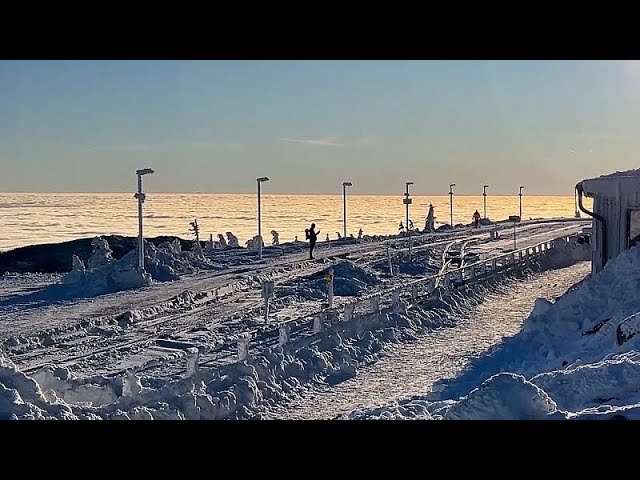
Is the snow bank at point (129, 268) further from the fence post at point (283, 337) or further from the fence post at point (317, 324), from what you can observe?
the fence post at point (283, 337)

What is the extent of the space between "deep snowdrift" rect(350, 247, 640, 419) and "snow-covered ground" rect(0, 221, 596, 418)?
2187 millimetres

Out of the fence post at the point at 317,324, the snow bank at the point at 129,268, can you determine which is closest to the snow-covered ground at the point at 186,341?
the fence post at the point at 317,324

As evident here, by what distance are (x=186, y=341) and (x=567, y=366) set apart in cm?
711

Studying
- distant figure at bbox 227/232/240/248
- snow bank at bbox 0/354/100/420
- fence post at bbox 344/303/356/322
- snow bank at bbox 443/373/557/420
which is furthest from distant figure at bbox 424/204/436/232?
snow bank at bbox 443/373/557/420

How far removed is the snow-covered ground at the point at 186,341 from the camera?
9.81m

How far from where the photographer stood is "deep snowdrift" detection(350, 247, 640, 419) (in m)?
6.01

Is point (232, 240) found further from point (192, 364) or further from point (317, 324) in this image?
point (192, 364)

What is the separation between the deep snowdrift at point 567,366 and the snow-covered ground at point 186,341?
2187mm

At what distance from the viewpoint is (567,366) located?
10.3 metres

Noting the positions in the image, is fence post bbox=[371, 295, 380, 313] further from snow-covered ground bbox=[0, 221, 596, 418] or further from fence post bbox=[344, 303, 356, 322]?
fence post bbox=[344, 303, 356, 322]

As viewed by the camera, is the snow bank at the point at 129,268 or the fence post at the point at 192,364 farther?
the snow bank at the point at 129,268

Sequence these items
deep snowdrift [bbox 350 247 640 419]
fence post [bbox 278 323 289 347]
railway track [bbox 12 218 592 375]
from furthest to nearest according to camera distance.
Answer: fence post [bbox 278 323 289 347]
railway track [bbox 12 218 592 375]
deep snowdrift [bbox 350 247 640 419]
